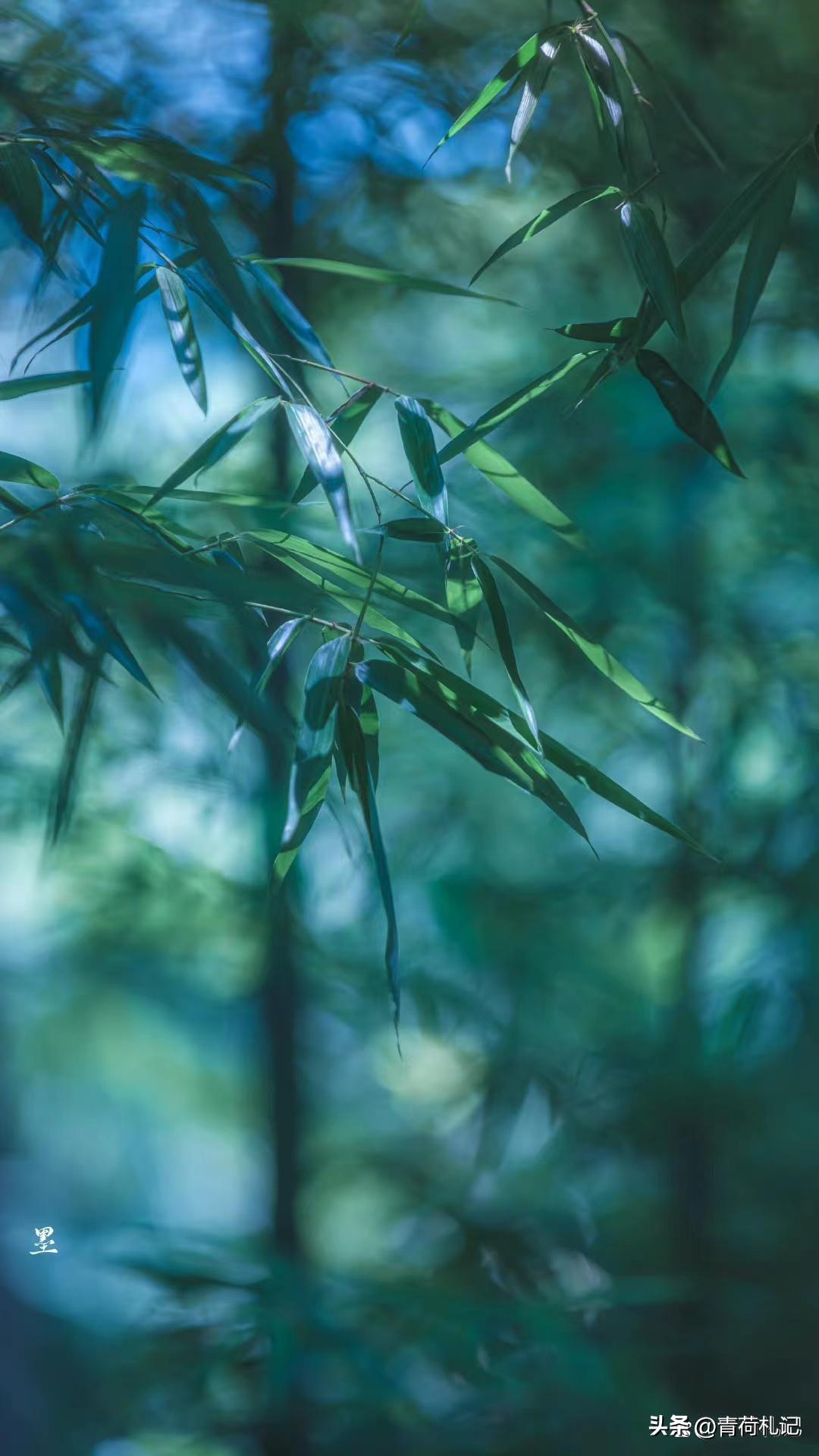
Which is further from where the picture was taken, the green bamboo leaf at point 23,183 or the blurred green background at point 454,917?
the blurred green background at point 454,917

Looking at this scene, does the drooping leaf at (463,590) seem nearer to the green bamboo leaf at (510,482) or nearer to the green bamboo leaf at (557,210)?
the green bamboo leaf at (510,482)

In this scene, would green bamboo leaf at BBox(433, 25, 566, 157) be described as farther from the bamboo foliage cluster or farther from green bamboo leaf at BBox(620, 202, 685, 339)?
green bamboo leaf at BBox(620, 202, 685, 339)

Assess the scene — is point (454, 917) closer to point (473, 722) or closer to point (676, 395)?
point (473, 722)

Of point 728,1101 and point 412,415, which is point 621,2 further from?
point 728,1101

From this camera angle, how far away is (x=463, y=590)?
68 centimetres

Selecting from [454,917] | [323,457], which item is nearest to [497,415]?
[323,457]

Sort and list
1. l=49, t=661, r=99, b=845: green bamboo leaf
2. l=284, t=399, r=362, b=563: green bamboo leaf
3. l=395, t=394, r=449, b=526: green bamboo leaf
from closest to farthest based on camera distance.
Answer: l=284, t=399, r=362, b=563: green bamboo leaf → l=395, t=394, r=449, b=526: green bamboo leaf → l=49, t=661, r=99, b=845: green bamboo leaf

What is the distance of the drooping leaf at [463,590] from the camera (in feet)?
2.13

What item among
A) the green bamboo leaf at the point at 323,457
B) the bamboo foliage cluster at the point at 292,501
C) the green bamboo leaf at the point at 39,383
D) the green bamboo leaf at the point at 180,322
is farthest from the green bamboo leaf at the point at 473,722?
the green bamboo leaf at the point at 39,383

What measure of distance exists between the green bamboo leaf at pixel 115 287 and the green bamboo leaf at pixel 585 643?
0.26 metres

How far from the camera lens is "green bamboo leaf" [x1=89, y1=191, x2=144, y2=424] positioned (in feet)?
1.68

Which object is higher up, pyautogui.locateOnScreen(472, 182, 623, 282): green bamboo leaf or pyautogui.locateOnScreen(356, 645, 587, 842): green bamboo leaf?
pyautogui.locateOnScreen(472, 182, 623, 282): green bamboo leaf

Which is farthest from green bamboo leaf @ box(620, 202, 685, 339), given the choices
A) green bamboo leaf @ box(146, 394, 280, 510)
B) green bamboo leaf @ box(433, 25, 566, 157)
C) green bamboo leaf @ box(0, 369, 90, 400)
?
green bamboo leaf @ box(0, 369, 90, 400)

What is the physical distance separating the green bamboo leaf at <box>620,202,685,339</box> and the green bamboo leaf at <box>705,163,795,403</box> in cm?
4
